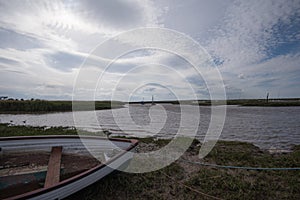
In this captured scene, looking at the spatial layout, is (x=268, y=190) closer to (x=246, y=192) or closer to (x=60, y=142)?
(x=246, y=192)

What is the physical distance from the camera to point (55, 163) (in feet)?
14.7

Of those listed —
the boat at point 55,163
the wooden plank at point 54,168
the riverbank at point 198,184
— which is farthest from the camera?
the riverbank at point 198,184

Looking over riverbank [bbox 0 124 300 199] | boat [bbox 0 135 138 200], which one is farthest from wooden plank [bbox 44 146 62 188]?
riverbank [bbox 0 124 300 199]

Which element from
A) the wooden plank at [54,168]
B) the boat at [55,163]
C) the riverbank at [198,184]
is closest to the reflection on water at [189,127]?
the riverbank at [198,184]

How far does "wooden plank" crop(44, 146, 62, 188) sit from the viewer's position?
370 cm

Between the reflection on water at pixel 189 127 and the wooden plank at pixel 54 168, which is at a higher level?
the wooden plank at pixel 54 168

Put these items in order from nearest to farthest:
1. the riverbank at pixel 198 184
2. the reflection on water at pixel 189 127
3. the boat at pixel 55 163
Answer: the boat at pixel 55 163 → the riverbank at pixel 198 184 → the reflection on water at pixel 189 127

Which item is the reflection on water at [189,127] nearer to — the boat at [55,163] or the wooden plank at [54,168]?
the boat at [55,163]

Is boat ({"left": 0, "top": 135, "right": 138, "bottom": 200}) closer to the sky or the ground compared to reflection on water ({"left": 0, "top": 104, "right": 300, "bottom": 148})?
closer to the sky

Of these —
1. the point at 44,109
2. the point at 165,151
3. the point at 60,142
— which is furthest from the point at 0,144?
the point at 44,109

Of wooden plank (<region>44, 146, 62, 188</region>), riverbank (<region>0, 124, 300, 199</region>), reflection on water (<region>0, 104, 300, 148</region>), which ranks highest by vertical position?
wooden plank (<region>44, 146, 62, 188</region>)

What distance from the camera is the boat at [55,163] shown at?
10.6ft

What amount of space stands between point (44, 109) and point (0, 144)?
35276mm

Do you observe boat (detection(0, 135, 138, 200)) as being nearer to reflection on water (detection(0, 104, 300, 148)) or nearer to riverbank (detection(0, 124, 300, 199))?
riverbank (detection(0, 124, 300, 199))
